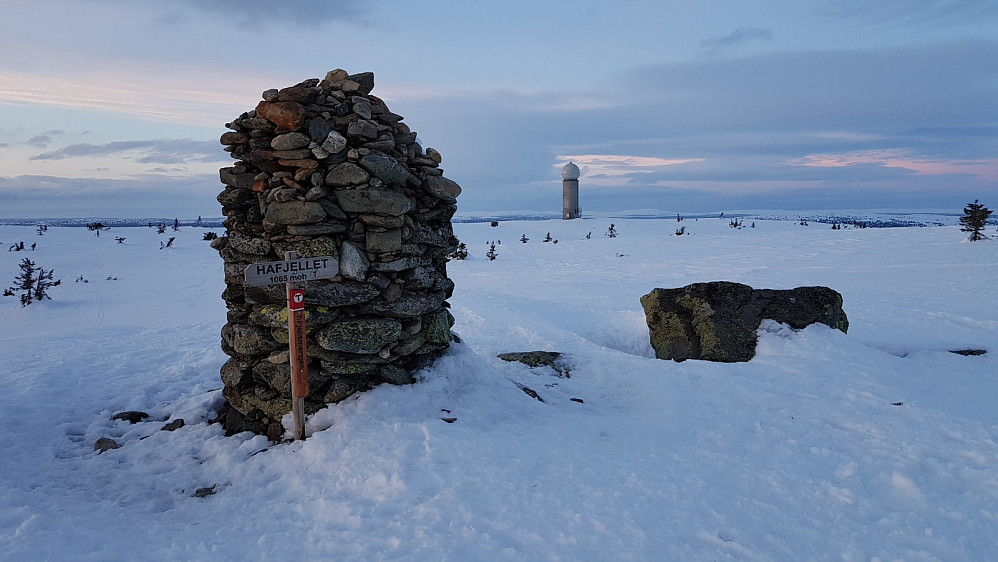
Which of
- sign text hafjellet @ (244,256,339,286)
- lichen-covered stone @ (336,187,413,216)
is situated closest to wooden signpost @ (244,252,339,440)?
sign text hafjellet @ (244,256,339,286)

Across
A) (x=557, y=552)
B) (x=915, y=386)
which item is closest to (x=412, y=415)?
(x=557, y=552)

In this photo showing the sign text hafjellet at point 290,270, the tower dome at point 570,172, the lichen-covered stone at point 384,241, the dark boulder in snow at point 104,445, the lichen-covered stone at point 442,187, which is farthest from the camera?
the tower dome at point 570,172

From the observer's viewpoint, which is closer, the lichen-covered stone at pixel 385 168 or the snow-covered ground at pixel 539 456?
the snow-covered ground at pixel 539 456

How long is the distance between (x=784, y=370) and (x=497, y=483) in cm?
624

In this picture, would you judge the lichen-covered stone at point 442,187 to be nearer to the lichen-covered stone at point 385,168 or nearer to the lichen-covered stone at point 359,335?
the lichen-covered stone at point 385,168

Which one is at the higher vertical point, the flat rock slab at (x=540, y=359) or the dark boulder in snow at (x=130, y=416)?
the flat rock slab at (x=540, y=359)

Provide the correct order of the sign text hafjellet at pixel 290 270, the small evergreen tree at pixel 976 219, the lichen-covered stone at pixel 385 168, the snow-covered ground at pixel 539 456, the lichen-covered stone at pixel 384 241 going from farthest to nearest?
the small evergreen tree at pixel 976 219, the lichen-covered stone at pixel 384 241, the lichen-covered stone at pixel 385 168, the sign text hafjellet at pixel 290 270, the snow-covered ground at pixel 539 456

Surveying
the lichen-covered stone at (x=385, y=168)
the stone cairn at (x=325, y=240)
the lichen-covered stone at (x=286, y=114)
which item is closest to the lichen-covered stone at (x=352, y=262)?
the stone cairn at (x=325, y=240)

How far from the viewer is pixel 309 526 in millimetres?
4625

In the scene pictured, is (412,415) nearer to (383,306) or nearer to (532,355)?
(383,306)

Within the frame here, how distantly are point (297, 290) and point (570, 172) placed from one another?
4581 cm

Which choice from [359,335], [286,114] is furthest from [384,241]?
[286,114]

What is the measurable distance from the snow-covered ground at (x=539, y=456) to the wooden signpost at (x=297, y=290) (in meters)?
0.47

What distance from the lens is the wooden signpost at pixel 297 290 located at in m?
5.74
